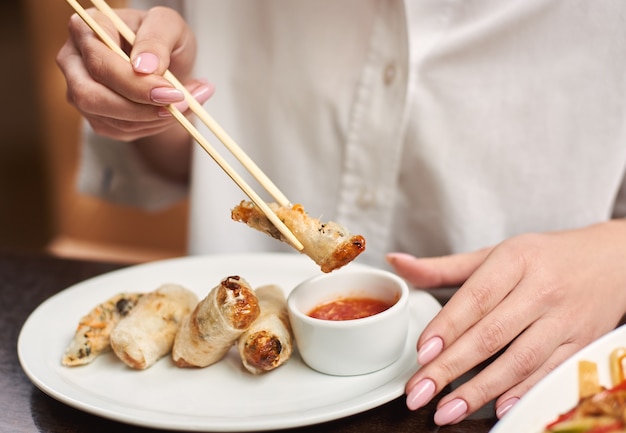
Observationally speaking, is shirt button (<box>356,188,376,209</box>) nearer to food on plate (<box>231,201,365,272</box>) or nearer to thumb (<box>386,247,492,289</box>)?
thumb (<box>386,247,492,289</box>)

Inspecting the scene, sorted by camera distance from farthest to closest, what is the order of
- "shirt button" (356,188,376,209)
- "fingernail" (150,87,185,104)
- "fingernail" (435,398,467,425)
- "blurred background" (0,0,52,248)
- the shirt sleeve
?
"blurred background" (0,0,52,248)
the shirt sleeve
"shirt button" (356,188,376,209)
"fingernail" (150,87,185,104)
"fingernail" (435,398,467,425)

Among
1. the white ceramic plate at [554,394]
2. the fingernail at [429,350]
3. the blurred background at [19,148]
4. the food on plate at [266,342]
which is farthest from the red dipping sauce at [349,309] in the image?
the blurred background at [19,148]

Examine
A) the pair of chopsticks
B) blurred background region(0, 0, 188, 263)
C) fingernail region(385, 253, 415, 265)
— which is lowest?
blurred background region(0, 0, 188, 263)

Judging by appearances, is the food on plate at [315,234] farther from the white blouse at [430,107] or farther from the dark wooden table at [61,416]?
the white blouse at [430,107]

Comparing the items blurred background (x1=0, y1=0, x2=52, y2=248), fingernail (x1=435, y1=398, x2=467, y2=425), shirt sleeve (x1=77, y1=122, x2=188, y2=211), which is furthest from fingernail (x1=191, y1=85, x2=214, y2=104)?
blurred background (x1=0, y1=0, x2=52, y2=248)

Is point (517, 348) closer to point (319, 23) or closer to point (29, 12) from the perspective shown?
point (319, 23)

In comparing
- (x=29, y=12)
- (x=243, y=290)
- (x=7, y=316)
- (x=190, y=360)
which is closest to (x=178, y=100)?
(x=243, y=290)

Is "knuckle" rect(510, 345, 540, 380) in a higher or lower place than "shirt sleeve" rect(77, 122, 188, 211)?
higher
